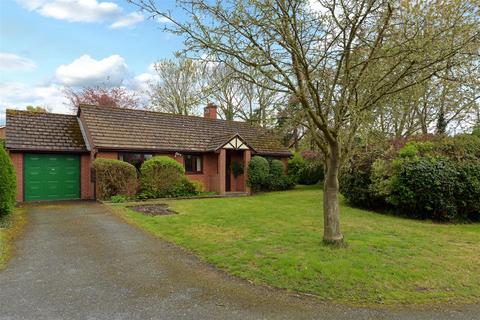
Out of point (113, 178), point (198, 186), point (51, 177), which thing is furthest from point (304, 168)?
point (51, 177)

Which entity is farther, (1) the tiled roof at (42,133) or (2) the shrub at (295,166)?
(2) the shrub at (295,166)

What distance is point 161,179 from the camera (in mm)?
16328

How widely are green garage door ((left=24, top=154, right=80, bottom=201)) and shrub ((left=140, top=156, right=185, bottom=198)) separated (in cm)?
367

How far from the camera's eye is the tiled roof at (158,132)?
16.9 m

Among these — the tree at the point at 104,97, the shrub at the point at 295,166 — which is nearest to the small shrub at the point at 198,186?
the shrub at the point at 295,166

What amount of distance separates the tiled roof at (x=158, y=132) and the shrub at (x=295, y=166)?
25.5 inches

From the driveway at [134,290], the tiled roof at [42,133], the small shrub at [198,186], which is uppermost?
the tiled roof at [42,133]

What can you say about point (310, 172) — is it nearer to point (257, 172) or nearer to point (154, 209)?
point (257, 172)

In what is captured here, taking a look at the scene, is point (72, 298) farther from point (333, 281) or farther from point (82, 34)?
point (82, 34)

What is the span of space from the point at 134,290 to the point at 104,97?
33.2 m

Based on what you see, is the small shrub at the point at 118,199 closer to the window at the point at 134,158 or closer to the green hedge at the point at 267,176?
the window at the point at 134,158

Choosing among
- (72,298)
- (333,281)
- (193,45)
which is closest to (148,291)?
(72,298)

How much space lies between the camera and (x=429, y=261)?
6.12m

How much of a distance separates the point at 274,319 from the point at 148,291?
1942 millimetres
